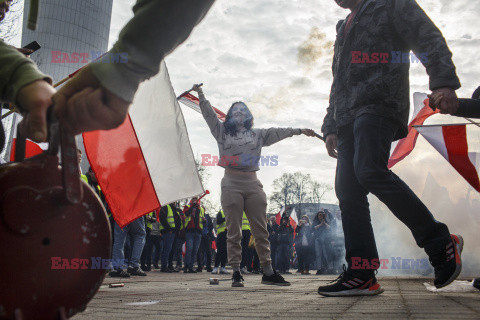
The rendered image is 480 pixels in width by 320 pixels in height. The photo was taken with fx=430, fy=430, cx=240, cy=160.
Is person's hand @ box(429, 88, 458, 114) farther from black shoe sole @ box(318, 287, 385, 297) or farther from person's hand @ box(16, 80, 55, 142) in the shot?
person's hand @ box(16, 80, 55, 142)

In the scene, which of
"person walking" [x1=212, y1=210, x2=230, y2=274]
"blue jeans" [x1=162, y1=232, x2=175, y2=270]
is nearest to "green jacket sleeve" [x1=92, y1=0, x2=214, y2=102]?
"blue jeans" [x1=162, y1=232, x2=175, y2=270]

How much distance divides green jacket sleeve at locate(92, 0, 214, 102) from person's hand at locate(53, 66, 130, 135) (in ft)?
0.10

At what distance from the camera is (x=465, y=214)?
9641 mm

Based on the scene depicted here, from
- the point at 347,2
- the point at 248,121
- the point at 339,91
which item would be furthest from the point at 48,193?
the point at 248,121

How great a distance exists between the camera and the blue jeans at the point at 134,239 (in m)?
7.18

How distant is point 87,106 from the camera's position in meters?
1.18

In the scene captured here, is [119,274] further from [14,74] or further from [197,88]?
[14,74]

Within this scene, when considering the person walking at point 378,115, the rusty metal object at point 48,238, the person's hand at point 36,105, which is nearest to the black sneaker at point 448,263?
the person walking at point 378,115

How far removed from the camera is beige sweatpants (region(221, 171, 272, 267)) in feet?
17.0

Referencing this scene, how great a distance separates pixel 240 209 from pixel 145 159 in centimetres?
134

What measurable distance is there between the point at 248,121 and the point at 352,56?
232cm

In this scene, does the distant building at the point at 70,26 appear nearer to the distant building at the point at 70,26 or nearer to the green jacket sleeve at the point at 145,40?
the distant building at the point at 70,26

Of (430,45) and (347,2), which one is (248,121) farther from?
(430,45)

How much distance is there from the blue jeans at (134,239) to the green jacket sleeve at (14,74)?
5990mm
